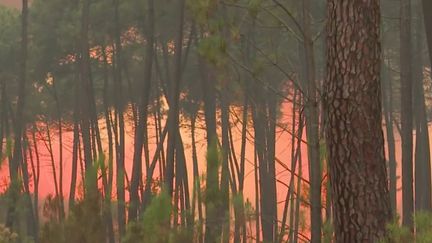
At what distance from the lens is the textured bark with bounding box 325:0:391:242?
6176 mm

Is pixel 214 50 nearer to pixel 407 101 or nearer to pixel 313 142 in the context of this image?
pixel 313 142

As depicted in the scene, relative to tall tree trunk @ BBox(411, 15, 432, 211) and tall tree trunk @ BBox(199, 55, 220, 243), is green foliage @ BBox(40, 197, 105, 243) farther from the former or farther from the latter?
tall tree trunk @ BBox(411, 15, 432, 211)

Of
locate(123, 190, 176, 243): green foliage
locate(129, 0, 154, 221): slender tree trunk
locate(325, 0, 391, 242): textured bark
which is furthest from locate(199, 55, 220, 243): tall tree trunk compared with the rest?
locate(325, 0, 391, 242): textured bark

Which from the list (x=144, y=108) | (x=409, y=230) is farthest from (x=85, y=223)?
(x=409, y=230)

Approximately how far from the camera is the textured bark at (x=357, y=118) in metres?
6.18

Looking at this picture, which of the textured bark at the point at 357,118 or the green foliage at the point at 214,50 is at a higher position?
the green foliage at the point at 214,50

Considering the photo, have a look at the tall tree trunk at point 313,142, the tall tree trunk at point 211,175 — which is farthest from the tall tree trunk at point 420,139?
the tall tree trunk at point 313,142

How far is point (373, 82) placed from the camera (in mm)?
6227

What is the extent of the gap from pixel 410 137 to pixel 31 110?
68.3 feet

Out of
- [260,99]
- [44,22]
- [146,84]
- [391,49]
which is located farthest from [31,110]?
[146,84]

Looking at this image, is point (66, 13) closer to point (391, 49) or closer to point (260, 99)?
point (260, 99)

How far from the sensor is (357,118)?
20.3ft

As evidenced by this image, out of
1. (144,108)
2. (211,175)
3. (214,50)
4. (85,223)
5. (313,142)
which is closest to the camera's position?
(214,50)

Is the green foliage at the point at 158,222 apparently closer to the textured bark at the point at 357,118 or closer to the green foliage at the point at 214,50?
the green foliage at the point at 214,50
